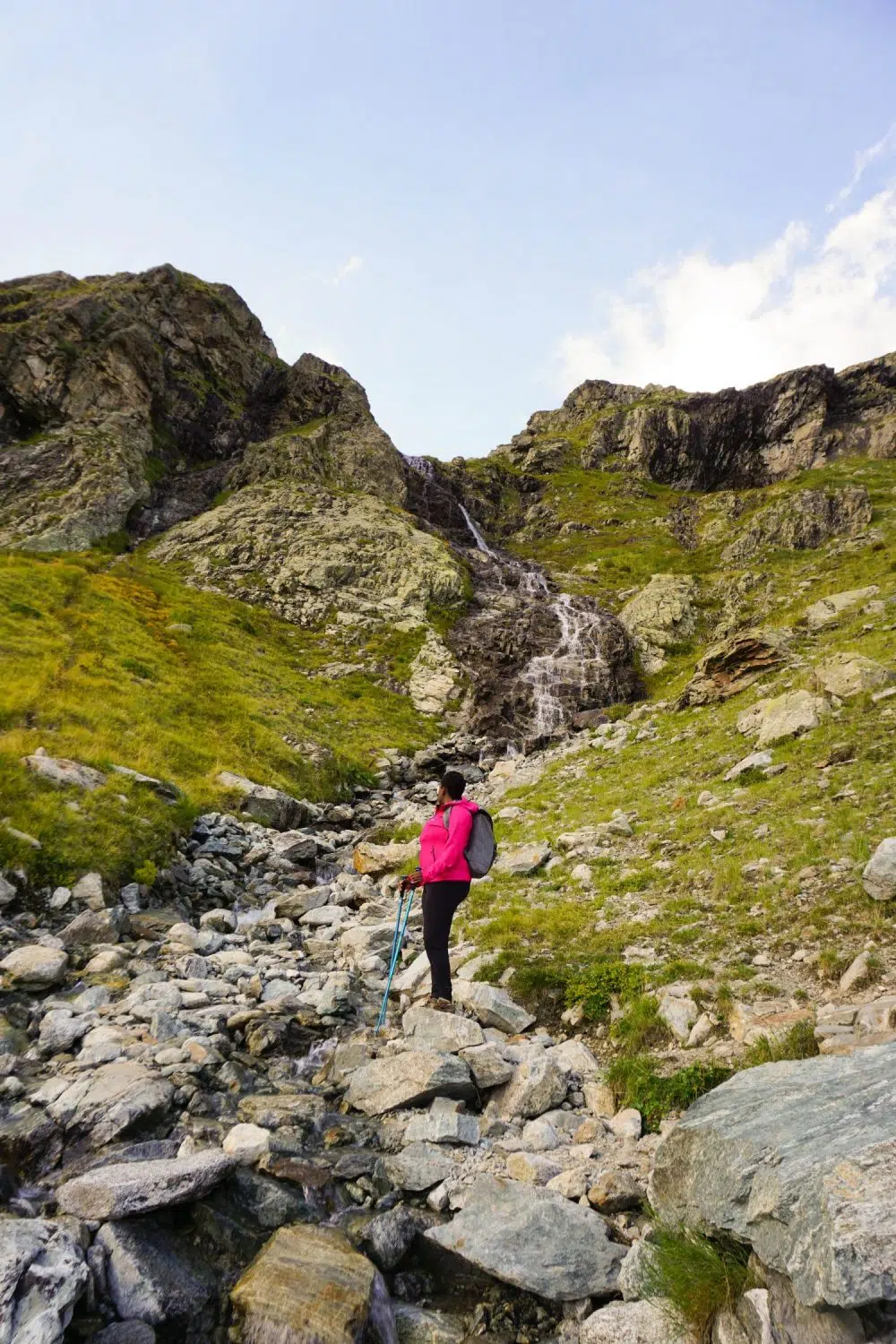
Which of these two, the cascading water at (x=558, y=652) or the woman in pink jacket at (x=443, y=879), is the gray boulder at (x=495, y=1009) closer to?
the woman in pink jacket at (x=443, y=879)

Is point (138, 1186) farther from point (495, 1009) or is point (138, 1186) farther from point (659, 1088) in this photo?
point (495, 1009)

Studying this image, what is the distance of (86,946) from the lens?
11.3 meters

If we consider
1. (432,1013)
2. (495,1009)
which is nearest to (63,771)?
(432,1013)

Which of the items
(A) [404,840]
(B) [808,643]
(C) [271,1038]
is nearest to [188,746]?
(A) [404,840]

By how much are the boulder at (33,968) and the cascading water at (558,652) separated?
3186 cm

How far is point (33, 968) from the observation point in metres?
9.68

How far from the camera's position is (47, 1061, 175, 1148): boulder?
21.0 feet

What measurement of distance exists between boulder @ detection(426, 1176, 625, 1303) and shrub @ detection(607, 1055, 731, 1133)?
1602 millimetres

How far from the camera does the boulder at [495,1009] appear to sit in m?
9.05

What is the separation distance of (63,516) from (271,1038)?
233 feet

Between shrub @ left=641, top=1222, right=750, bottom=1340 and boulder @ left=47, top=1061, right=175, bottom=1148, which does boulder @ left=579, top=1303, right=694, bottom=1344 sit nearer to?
shrub @ left=641, top=1222, right=750, bottom=1340

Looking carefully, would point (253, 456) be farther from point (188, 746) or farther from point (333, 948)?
point (333, 948)

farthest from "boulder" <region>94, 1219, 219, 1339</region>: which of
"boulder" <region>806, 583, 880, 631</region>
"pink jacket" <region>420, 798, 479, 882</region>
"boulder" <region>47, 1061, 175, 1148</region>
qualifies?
"boulder" <region>806, 583, 880, 631</region>

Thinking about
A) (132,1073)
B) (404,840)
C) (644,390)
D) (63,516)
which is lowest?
(404,840)
